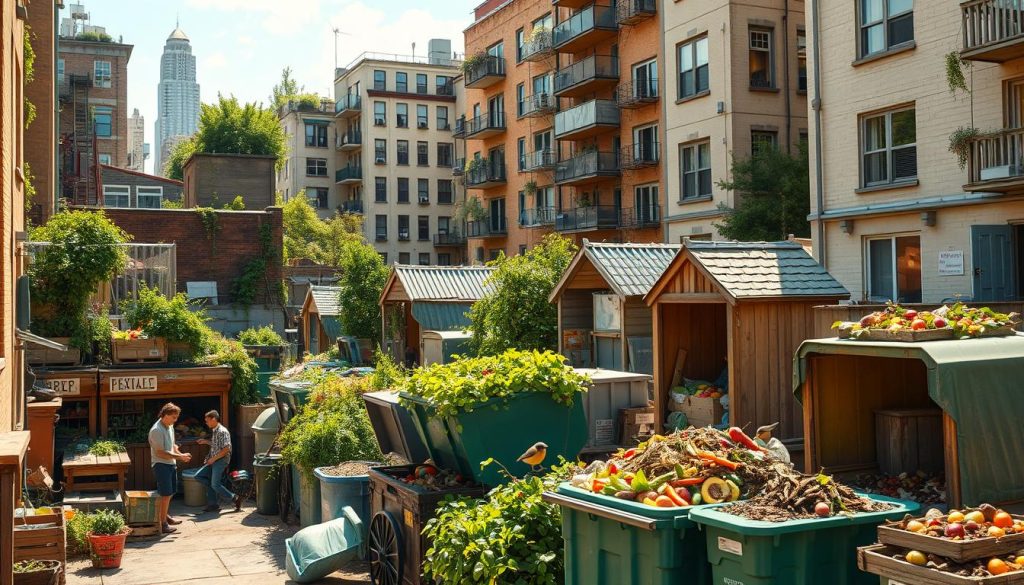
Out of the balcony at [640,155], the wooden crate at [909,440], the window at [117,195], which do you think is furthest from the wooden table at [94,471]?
the window at [117,195]

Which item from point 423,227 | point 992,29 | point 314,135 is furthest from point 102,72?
point 992,29

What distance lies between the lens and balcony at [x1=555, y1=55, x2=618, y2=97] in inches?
1487

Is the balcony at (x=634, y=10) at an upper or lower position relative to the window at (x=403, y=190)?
upper

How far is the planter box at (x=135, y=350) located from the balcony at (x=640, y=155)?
20.9 m

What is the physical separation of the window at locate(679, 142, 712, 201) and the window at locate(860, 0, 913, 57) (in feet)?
30.4

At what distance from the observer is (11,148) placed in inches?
516

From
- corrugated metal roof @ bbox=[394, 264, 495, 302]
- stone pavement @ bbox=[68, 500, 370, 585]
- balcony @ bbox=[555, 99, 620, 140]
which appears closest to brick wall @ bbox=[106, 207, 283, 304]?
corrugated metal roof @ bbox=[394, 264, 495, 302]

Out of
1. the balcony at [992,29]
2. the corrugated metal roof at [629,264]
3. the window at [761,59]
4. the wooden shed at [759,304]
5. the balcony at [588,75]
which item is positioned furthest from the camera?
the balcony at [588,75]

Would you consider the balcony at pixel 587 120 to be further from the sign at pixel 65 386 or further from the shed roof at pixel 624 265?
the sign at pixel 65 386

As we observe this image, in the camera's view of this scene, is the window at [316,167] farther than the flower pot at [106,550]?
Yes

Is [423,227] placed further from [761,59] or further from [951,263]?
[951,263]

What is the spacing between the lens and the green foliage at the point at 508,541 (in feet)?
26.7

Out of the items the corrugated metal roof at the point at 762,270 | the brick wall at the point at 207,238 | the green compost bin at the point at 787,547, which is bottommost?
the green compost bin at the point at 787,547

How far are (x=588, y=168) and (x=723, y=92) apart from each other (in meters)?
9.63
